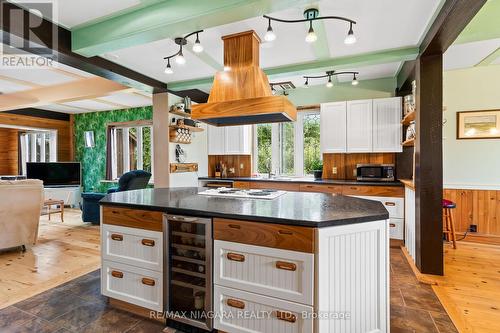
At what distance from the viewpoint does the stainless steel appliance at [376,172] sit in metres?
3.93

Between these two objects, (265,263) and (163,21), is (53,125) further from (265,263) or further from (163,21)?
(265,263)

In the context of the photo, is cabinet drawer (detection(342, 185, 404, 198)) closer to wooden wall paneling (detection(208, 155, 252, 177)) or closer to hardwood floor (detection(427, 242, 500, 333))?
hardwood floor (detection(427, 242, 500, 333))

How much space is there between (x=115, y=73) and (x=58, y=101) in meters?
2.23

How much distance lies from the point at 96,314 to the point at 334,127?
3882 millimetres

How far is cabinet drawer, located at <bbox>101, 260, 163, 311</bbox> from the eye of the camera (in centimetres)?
199

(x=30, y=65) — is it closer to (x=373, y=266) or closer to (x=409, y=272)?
(x=373, y=266)

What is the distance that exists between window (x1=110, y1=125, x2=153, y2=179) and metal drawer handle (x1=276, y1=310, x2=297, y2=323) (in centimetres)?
554

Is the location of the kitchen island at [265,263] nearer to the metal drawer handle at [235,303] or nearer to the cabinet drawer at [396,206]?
the metal drawer handle at [235,303]

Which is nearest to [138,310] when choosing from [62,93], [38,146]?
[62,93]

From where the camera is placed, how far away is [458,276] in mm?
2783

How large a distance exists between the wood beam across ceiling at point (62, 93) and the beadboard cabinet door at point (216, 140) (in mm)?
1666

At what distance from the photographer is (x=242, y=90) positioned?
2.34m

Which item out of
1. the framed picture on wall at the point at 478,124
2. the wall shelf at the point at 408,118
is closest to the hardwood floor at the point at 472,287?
the framed picture on wall at the point at 478,124

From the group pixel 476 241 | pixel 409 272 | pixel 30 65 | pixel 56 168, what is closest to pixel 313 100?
pixel 409 272
